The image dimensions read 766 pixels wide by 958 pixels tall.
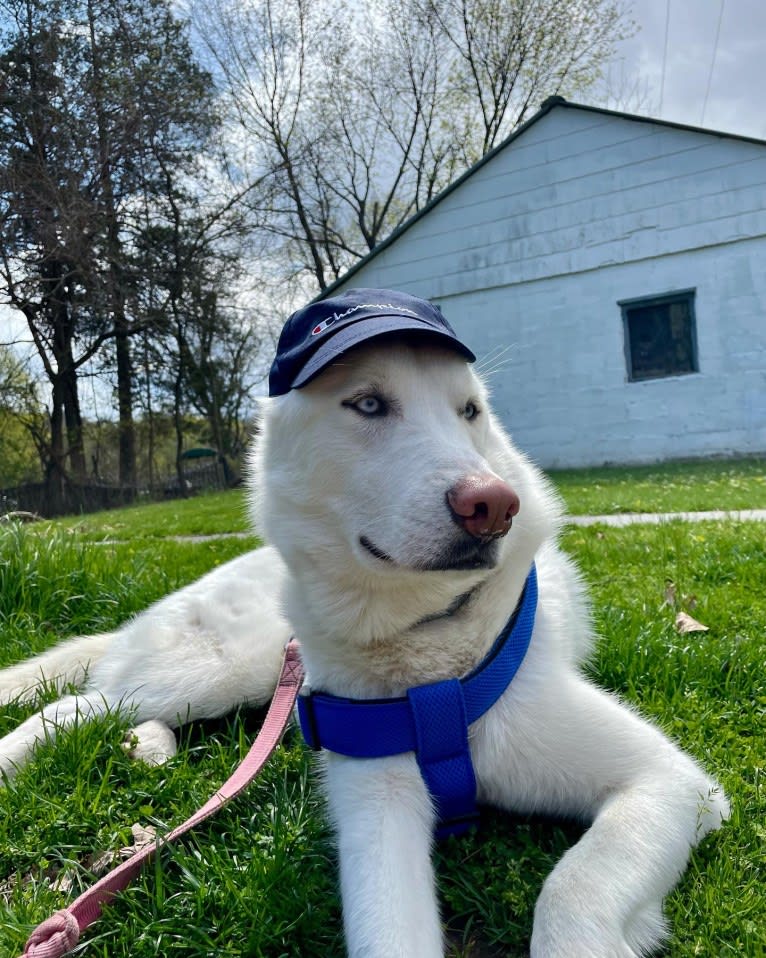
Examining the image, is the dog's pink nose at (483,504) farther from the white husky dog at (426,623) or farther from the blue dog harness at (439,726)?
the blue dog harness at (439,726)

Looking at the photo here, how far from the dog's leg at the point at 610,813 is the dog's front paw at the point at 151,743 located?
3.70ft

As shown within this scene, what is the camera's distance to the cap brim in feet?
5.33

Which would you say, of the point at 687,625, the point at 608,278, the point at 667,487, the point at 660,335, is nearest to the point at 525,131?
the point at 608,278

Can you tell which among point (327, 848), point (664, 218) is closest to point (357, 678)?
point (327, 848)

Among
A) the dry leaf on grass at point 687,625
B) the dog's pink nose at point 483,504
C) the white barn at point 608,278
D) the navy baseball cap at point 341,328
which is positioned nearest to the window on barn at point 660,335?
the white barn at point 608,278

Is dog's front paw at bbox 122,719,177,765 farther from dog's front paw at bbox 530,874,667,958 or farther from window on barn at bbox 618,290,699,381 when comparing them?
window on barn at bbox 618,290,699,381

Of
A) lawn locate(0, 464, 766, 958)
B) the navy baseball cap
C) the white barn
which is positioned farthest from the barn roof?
the navy baseball cap

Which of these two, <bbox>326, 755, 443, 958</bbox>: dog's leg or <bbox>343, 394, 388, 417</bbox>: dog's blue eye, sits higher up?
<bbox>343, 394, 388, 417</bbox>: dog's blue eye

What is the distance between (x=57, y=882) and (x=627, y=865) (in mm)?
1321

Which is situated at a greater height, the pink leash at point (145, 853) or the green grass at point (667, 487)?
the green grass at point (667, 487)

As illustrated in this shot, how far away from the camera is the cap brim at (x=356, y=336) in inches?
64.0

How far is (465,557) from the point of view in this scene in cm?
147

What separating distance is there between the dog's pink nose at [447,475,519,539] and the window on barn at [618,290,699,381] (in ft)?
38.2

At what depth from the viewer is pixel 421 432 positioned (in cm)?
161
